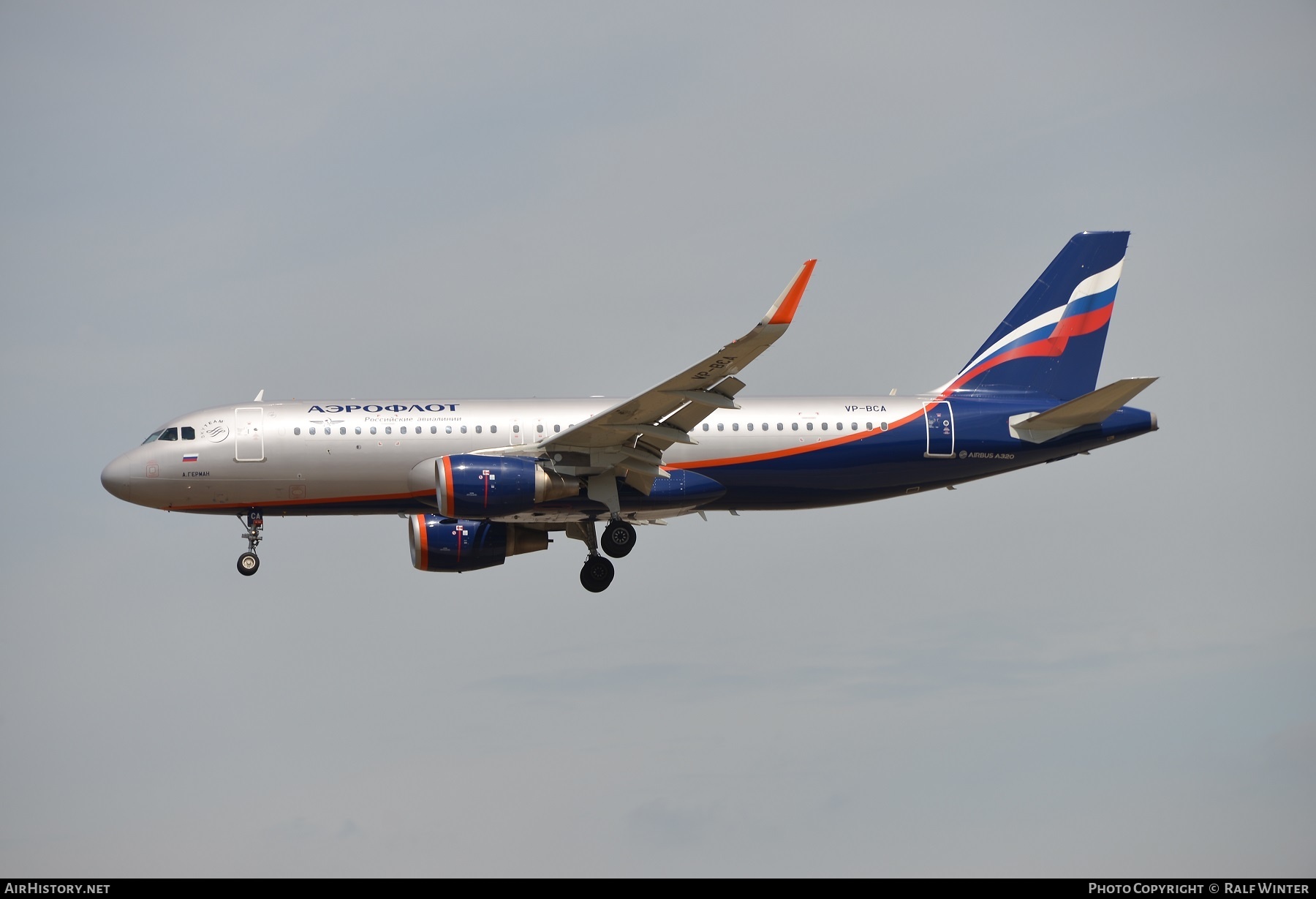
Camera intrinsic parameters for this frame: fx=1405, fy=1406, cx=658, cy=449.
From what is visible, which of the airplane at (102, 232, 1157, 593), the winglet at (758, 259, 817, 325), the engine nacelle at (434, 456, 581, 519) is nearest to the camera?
the winglet at (758, 259, 817, 325)

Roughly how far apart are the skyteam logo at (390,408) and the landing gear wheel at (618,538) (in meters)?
4.81

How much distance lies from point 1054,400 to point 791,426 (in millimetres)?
7499

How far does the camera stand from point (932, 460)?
34969mm

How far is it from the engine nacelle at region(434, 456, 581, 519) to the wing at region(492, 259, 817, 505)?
73 centimetres

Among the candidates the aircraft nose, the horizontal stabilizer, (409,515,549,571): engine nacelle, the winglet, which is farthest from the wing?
the aircraft nose

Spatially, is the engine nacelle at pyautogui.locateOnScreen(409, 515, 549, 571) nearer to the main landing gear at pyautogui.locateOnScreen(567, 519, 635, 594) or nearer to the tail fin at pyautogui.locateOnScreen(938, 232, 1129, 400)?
the main landing gear at pyautogui.locateOnScreen(567, 519, 635, 594)

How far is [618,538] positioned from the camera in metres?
34.5

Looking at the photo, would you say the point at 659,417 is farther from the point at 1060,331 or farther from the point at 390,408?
the point at 1060,331

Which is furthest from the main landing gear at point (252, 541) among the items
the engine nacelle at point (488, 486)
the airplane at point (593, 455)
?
the engine nacelle at point (488, 486)

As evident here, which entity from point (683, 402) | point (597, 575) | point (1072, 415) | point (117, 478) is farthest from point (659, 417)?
point (117, 478)

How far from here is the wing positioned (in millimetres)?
27172

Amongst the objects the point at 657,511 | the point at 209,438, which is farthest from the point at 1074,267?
the point at 209,438

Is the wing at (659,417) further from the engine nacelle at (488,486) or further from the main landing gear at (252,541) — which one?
the main landing gear at (252,541)
